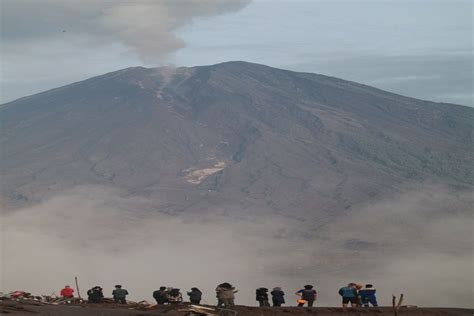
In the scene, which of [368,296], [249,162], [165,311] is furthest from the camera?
[249,162]

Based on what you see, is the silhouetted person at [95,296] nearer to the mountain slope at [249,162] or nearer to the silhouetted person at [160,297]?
the silhouetted person at [160,297]

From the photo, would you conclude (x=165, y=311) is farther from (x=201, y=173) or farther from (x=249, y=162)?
(x=249, y=162)

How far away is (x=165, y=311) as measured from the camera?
1168 inches

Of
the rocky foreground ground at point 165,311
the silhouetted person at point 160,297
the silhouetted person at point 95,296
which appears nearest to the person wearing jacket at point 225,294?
the rocky foreground ground at point 165,311

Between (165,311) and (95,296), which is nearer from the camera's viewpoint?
(165,311)

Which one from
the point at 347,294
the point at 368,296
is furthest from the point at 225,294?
the point at 368,296

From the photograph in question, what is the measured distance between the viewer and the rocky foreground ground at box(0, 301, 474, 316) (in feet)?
93.1

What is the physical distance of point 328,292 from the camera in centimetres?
11644

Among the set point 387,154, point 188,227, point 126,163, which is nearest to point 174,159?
point 126,163

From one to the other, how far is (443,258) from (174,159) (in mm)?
62347

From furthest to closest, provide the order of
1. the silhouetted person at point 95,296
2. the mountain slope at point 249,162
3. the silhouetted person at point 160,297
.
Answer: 1. the mountain slope at point 249,162
2. the silhouetted person at point 95,296
3. the silhouetted person at point 160,297

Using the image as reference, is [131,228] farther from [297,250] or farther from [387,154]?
[387,154]

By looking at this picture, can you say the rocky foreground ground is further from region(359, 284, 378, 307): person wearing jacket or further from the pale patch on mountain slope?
the pale patch on mountain slope

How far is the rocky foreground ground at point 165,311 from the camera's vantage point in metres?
28.4
